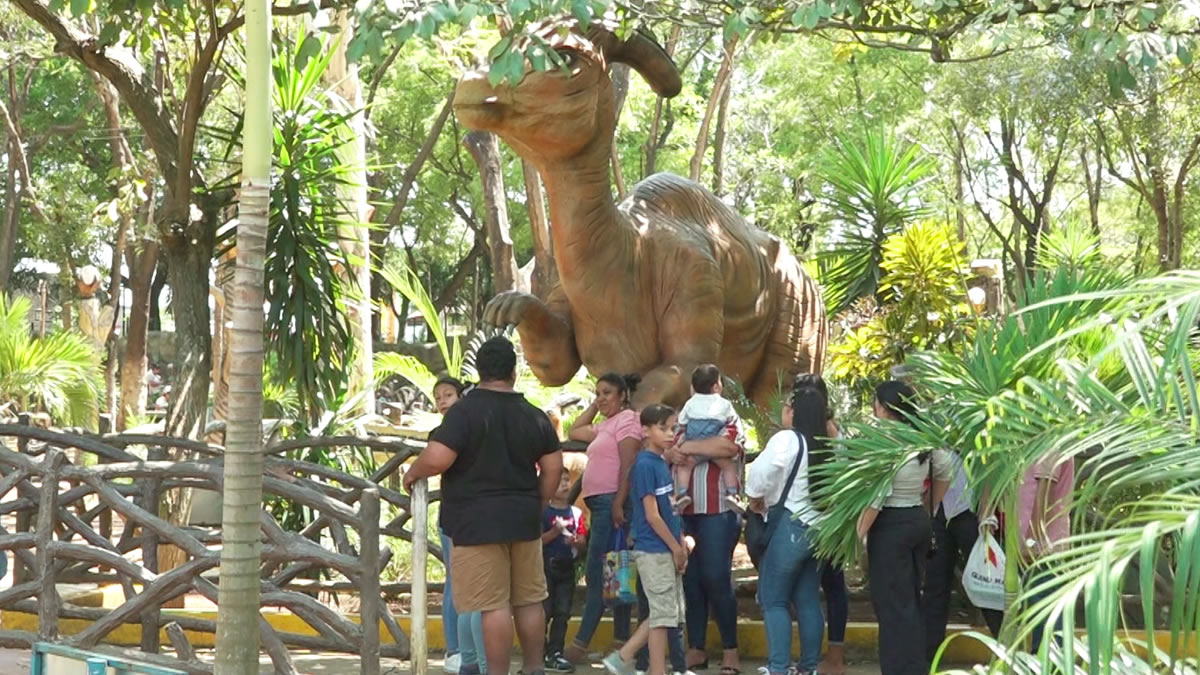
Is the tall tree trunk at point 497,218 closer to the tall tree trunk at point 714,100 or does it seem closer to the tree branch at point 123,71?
the tall tree trunk at point 714,100

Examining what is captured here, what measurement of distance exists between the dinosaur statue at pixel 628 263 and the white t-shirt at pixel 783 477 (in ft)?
3.94

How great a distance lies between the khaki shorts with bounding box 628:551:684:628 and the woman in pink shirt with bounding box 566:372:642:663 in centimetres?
43

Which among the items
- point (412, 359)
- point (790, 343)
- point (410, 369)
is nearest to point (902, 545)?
point (790, 343)

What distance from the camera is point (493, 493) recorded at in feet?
23.0

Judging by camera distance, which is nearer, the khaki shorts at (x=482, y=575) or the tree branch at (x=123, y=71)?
the khaki shorts at (x=482, y=575)

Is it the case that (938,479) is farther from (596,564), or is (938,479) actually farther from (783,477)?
(596,564)

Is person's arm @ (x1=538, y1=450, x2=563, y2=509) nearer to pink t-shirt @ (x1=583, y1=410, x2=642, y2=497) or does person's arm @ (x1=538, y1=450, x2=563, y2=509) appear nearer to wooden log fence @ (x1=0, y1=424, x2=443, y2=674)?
wooden log fence @ (x1=0, y1=424, x2=443, y2=674)

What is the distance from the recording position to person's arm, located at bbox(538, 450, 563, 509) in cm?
725

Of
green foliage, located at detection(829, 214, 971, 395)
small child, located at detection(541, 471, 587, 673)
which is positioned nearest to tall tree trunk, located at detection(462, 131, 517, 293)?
green foliage, located at detection(829, 214, 971, 395)

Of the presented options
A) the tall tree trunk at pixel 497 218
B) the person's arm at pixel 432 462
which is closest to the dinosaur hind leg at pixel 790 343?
the person's arm at pixel 432 462

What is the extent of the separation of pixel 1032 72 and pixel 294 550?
14.5m

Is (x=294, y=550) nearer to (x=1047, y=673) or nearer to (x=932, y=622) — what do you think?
(x=932, y=622)

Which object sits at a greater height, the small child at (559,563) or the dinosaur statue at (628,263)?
the dinosaur statue at (628,263)

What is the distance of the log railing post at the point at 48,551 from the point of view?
720cm
